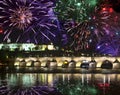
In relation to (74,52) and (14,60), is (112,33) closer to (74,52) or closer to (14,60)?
(74,52)

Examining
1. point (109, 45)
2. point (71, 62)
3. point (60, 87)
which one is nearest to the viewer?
point (60, 87)

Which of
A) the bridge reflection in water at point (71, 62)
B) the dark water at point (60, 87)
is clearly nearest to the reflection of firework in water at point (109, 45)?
the bridge reflection in water at point (71, 62)

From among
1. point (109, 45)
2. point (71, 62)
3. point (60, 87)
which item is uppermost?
point (109, 45)

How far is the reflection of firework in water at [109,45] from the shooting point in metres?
74.7

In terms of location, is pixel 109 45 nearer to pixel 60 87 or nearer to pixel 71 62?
pixel 71 62

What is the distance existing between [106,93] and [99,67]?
43.1 metres

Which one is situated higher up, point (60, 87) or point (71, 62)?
point (71, 62)

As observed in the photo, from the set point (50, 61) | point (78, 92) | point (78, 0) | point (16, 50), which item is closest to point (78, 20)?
point (78, 0)

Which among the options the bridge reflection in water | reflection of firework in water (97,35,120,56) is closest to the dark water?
the bridge reflection in water

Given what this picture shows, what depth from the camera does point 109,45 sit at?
7881 cm

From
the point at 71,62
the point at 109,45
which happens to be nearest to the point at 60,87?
the point at 71,62

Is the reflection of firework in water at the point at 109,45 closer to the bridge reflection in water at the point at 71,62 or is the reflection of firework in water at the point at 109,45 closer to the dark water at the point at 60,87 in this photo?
the bridge reflection in water at the point at 71,62

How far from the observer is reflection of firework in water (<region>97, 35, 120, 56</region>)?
7469cm

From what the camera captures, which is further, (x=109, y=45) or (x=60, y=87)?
(x=109, y=45)
